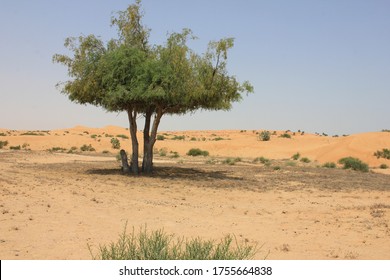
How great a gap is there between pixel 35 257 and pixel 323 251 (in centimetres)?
575

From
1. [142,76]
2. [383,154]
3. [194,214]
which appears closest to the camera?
[194,214]

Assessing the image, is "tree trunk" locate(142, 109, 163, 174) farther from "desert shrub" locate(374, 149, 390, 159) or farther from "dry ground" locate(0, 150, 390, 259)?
"desert shrub" locate(374, 149, 390, 159)

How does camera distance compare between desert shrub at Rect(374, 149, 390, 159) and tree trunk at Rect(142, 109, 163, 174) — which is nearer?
tree trunk at Rect(142, 109, 163, 174)

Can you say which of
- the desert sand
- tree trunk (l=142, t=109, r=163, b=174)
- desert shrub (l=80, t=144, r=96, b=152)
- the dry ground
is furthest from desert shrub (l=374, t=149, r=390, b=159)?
desert shrub (l=80, t=144, r=96, b=152)

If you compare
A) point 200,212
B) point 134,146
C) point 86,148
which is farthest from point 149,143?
point 86,148

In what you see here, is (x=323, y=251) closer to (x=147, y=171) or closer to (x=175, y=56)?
(x=175, y=56)

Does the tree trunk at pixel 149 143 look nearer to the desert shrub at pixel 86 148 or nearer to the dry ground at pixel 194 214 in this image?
the dry ground at pixel 194 214

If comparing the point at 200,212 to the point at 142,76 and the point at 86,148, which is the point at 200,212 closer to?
the point at 142,76

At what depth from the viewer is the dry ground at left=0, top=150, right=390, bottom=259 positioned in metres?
10.4

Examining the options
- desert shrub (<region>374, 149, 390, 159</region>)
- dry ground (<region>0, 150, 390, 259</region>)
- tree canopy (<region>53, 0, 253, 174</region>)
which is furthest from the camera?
desert shrub (<region>374, 149, 390, 159</region>)

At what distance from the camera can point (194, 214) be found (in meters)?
14.4

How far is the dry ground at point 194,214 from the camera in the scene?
10367 mm
